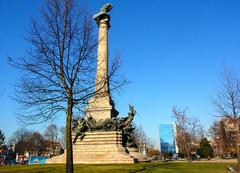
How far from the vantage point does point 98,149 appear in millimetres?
30016

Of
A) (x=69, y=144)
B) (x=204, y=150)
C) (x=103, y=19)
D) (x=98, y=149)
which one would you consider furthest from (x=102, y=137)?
(x=204, y=150)

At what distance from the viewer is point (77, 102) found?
46.6 ft

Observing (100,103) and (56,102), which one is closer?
(56,102)

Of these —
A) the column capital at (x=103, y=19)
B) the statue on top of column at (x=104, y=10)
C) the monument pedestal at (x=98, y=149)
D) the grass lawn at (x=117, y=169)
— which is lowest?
the grass lawn at (x=117, y=169)

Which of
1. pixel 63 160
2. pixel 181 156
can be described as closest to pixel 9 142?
pixel 181 156

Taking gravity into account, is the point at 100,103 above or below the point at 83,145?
above

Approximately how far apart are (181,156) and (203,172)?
224 feet

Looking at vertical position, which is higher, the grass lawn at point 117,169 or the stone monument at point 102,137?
the stone monument at point 102,137

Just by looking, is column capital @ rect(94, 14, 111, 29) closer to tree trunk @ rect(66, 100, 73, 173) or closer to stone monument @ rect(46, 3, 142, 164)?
stone monument @ rect(46, 3, 142, 164)

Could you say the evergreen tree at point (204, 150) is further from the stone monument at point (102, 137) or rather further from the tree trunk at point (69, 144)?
the tree trunk at point (69, 144)

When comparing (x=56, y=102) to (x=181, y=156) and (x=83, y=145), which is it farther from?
(x=181, y=156)

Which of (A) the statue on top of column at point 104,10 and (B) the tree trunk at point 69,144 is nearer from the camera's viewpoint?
(B) the tree trunk at point 69,144

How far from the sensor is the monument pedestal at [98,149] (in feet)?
93.2

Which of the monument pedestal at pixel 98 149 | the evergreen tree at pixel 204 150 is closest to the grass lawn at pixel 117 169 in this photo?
the monument pedestal at pixel 98 149
